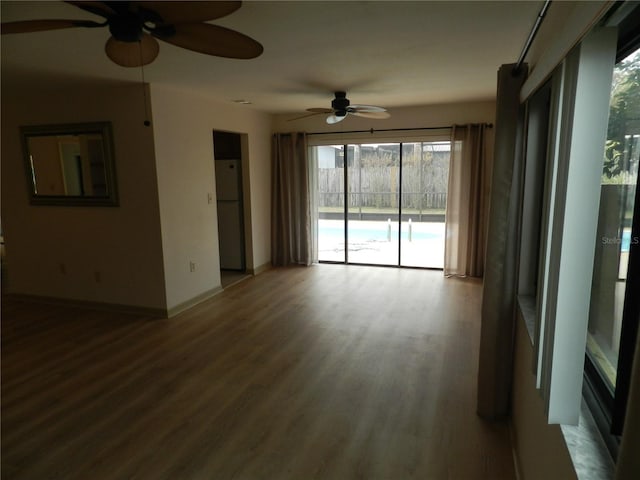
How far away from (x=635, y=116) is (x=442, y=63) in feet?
7.83

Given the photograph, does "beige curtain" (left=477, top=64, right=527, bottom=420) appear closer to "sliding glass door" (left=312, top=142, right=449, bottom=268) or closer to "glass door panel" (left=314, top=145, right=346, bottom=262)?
"sliding glass door" (left=312, top=142, right=449, bottom=268)

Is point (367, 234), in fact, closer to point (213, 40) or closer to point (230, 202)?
point (230, 202)

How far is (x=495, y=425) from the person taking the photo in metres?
2.47

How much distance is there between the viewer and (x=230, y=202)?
6.16m

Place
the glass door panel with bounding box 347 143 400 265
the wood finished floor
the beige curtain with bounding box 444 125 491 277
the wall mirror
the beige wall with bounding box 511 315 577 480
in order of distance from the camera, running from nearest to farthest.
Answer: the beige wall with bounding box 511 315 577 480, the wood finished floor, the wall mirror, the beige curtain with bounding box 444 125 491 277, the glass door panel with bounding box 347 143 400 265

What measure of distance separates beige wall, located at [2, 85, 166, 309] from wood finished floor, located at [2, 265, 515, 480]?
1.24 ft

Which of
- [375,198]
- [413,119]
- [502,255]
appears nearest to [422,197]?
[375,198]

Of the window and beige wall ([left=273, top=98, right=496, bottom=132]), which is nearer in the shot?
the window

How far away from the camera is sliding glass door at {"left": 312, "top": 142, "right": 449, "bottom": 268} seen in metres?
6.15

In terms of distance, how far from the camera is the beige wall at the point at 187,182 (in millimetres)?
4246

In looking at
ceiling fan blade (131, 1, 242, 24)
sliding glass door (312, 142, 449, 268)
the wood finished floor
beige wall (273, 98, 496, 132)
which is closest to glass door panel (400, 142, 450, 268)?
sliding glass door (312, 142, 449, 268)

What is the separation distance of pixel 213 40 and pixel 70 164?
11.8 ft

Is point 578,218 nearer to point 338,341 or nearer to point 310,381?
point 310,381

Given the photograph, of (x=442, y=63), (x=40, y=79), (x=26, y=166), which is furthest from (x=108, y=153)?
(x=442, y=63)
